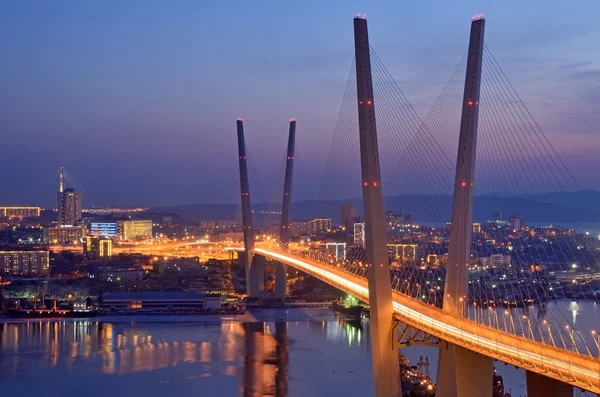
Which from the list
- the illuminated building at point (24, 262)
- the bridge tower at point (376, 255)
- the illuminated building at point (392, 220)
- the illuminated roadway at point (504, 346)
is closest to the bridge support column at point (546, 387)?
the illuminated roadway at point (504, 346)

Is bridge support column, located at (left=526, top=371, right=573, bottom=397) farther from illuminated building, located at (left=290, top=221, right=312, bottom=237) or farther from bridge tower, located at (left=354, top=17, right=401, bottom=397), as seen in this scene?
illuminated building, located at (left=290, top=221, right=312, bottom=237)

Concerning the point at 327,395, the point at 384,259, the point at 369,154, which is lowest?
the point at 327,395

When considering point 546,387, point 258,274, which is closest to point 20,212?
point 258,274

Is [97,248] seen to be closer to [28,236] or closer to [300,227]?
[28,236]

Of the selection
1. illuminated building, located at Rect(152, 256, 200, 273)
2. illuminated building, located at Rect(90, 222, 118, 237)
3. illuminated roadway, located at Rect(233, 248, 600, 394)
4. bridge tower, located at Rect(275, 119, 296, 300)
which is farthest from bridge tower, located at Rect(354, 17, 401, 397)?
illuminated building, located at Rect(90, 222, 118, 237)

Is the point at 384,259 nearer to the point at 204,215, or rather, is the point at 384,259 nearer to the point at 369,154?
the point at 369,154

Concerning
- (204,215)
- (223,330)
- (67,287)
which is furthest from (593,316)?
(204,215)

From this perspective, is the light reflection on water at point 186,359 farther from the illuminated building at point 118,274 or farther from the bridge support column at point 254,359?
the illuminated building at point 118,274
